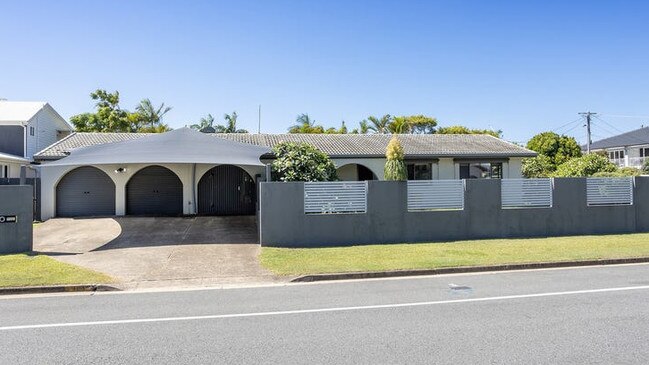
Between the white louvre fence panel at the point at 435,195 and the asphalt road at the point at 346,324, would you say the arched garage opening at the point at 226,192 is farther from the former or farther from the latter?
the asphalt road at the point at 346,324

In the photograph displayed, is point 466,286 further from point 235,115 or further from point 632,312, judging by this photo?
point 235,115

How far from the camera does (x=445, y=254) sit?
11.5 metres

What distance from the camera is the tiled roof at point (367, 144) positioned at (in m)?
23.0

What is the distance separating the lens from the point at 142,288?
8797 millimetres

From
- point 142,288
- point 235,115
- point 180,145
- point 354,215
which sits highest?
point 235,115

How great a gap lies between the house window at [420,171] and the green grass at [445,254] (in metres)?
10.5

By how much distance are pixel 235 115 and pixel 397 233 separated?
35.7 m

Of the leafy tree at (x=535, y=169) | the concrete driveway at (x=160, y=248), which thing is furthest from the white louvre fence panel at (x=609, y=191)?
the leafy tree at (x=535, y=169)

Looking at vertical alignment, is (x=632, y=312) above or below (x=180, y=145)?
below

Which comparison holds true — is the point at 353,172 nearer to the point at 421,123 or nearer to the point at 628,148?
the point at 421,123

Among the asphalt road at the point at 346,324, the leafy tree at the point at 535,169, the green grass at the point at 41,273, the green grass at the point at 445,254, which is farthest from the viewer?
the leafy tree at the point at 535,169

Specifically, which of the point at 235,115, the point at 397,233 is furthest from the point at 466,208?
the point at 235,115

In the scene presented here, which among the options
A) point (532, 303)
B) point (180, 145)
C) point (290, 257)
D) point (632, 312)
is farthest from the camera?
point (180, 145)

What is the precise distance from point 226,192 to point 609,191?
1623 cm
